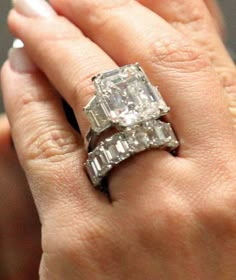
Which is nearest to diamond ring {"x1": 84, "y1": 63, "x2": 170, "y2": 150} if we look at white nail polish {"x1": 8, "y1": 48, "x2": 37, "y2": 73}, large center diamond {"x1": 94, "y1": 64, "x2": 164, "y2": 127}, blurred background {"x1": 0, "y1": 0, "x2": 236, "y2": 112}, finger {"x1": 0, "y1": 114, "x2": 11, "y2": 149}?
large center diamond {"x1": 94, "y1": 64, "x2": 164, "y2": 127}

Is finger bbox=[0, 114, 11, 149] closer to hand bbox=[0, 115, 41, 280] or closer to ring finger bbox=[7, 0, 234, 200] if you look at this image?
hand bbox=[0, 115, 41, 280]

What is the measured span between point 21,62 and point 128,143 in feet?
0.67

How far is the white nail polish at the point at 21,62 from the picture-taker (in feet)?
2.01

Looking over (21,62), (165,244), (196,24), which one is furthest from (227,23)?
(165,244)

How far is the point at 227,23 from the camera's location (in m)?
1.01

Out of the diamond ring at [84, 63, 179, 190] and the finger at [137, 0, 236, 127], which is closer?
Result: the diamond ring at [84, 63, 179, 190]

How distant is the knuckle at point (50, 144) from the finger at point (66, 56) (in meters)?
0.03

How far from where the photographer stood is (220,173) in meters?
0.50

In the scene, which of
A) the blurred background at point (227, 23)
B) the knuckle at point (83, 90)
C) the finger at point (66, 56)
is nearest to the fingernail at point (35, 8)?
the finger at point (66, 56)

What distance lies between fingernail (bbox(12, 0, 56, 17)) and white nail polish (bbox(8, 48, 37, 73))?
0.14 ft

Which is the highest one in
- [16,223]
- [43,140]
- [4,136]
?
[43,140]

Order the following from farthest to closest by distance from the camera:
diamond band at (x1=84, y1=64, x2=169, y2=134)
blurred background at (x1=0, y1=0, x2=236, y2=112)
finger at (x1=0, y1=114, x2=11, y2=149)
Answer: blurred background at (x1=0, y1=0, x2=236, y2=112)
finger at (x1=0, y1=114, x2=11, y2=149)
diamond band at (x1=84, y1=64, x2=169, y2=134)

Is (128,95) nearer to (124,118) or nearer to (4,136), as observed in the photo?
(124,118)

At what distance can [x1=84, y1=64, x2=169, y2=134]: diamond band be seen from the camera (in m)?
0.47
